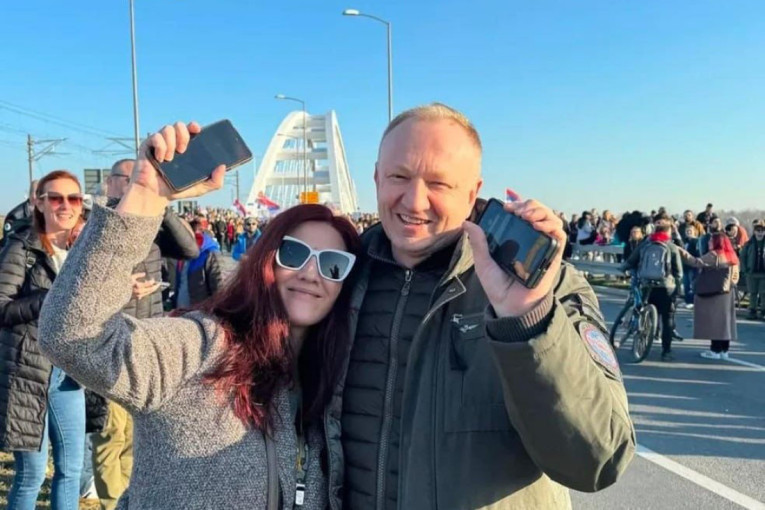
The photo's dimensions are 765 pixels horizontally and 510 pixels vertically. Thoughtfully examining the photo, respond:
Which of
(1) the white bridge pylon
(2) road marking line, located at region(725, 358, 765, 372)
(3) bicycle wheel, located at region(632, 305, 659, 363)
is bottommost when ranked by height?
Result: (2) road marking line, located at region(725, 358, 765, 372)

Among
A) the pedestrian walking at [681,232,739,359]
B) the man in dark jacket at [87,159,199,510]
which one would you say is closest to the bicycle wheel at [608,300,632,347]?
the pedestrian walking at [681,232,739,359]

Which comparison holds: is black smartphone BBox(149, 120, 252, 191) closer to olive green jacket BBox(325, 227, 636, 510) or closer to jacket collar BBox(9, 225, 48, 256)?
olive green jacket BBox(325, 227, 636, 510)

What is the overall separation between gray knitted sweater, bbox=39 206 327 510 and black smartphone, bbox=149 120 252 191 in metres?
0.13

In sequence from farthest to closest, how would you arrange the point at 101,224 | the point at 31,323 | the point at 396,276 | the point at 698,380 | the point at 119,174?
1. the point at 698,380
2. the point at 119,174
3. the point at 31,323
4. the point at 396,276
5. the point at 101,224

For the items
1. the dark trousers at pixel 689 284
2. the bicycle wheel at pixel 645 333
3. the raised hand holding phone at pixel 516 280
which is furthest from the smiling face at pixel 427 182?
the dark trousers at pixel 689 284

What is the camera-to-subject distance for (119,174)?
3.58 metres

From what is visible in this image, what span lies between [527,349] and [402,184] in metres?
0.70

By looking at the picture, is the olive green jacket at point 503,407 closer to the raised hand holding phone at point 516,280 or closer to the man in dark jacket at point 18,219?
the raised hand holding phone at point 516,280

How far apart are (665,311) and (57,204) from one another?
7856 millimetres

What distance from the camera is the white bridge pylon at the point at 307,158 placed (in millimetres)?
76875

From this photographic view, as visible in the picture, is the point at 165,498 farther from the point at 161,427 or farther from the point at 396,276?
the point at 396,276

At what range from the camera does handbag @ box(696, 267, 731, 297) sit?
877 centimetres

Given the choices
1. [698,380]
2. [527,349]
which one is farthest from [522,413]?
[698,380]

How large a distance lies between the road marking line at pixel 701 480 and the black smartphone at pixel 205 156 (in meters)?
4.13
